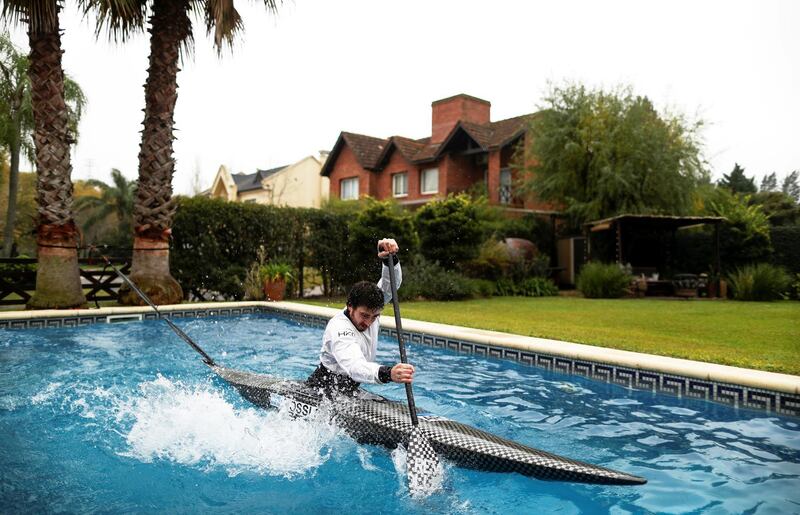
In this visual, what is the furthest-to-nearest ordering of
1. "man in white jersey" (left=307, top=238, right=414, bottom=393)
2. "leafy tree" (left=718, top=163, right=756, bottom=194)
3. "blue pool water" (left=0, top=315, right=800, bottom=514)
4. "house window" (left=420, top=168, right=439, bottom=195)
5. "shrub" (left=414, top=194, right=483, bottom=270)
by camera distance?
"leafy tree" (left=718, top=163, right=756, bottom=194) → "house window" (left=420, top=168, right=439, bottom=195) → "shrub" (left=414, top=194, right=483, bottom=270) → "man in white jersey" (left=307, top=238, right=414, bottom=393) → "blue pool water" (left=0, top=315, right=800, bottom=514)

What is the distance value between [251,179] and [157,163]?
1410 inches

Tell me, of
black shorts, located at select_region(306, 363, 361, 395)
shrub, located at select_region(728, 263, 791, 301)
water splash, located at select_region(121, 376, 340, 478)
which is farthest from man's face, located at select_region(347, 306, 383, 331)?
shrub, located at select_region(728, 263, 791, 301)

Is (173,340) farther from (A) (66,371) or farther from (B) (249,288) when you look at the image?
(B) (249,288)

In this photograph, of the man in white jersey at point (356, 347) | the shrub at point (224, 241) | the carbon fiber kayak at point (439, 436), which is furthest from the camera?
the shrub at point (224, 241)

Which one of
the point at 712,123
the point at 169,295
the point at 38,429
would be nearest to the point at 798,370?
the point at 38,429

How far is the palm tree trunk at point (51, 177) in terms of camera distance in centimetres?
1063

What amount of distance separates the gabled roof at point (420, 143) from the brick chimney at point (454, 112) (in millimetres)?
731

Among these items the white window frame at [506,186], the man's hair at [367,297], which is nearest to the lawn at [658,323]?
the man's hair at [367,297]

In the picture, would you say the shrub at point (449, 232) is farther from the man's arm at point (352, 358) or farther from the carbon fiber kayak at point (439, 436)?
the man's arm at point (352, 358)

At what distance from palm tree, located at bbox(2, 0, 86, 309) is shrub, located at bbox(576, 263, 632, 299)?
46.1ft

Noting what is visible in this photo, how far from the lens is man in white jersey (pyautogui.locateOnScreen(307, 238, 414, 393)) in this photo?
12.2 ft

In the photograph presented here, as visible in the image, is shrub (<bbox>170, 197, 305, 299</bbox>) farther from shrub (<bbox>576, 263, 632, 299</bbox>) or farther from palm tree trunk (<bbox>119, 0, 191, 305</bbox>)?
shrub (<bbox>576, 263, 632, 299</bbox>)

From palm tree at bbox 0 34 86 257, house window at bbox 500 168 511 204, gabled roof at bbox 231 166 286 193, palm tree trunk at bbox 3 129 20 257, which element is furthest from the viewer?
gabled roof at bbox 231 166 286 193

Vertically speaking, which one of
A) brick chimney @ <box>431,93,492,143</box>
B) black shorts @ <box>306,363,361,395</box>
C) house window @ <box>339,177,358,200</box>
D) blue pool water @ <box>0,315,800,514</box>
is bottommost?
blue pool water @ <box>0,315,800,514</box>
